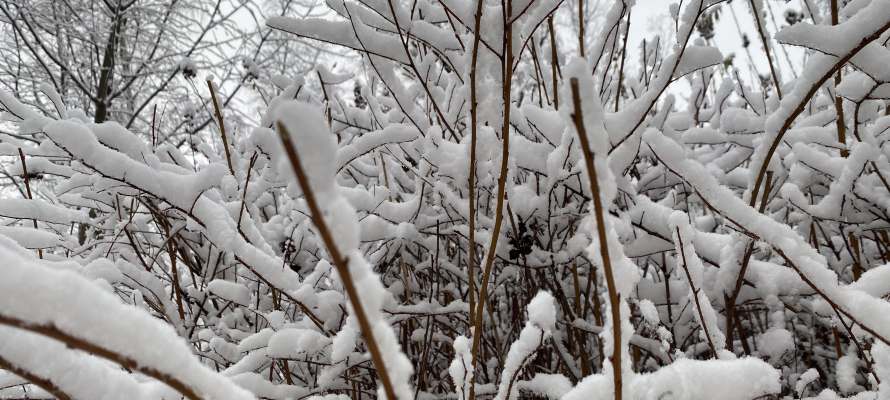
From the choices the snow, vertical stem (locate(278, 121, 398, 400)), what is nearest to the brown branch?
the snow

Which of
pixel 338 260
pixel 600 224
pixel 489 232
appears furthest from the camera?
pixel 489 232

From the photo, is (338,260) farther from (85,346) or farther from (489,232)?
(489,232)

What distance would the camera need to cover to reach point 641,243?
1.05 metres

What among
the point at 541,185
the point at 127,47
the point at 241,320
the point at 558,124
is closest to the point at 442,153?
the point at 558,124

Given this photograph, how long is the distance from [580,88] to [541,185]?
994mm

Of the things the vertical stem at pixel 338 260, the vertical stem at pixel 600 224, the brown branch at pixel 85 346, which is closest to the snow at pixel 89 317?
the brown branch at pixel 85 346

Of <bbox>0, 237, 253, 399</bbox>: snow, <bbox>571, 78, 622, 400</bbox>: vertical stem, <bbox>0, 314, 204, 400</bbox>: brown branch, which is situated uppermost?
<bbox>571, 78, 622, 400</bbox>: vertical stem

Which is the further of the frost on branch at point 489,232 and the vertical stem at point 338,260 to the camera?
the frost on branch at point 489,232

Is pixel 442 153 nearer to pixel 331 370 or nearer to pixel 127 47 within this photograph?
pixel 331 370

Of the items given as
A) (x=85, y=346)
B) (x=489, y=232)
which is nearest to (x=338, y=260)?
(x=85, y=346)

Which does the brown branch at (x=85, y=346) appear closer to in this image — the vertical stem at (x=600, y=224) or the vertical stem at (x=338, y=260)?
the vertical stem at (x=338, y=260)

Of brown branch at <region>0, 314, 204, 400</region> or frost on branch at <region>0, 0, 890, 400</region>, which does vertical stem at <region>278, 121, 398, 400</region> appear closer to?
frost on branch at <region>0, 0, 890, 400</region>

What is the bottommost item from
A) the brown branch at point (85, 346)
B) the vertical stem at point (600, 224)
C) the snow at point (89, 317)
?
the brown branch at point (85, 346)

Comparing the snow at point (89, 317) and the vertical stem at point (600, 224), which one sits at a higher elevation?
the vertical stem at point (600, 224)
